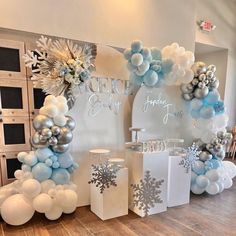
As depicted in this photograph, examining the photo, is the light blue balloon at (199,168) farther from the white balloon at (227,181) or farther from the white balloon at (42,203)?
the white balloon at (42,203)

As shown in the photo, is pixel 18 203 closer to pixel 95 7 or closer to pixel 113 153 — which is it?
pixel 113 153

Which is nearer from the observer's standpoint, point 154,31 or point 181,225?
point 181,225

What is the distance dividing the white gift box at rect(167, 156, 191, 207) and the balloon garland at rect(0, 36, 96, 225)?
1.34 meters

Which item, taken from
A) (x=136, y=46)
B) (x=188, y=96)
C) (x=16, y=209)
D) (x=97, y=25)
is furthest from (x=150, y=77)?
(x=16, y=209)

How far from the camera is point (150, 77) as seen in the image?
284 centimetres

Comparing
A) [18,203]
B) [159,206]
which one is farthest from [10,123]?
[159,206]

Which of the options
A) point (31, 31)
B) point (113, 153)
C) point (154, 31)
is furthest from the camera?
point (154, 31)

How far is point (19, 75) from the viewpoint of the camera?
9.05 feet

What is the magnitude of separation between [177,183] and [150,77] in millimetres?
1542

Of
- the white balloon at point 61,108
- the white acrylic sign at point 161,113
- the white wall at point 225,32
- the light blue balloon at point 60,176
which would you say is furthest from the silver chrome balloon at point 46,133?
the white wall at point 225,32

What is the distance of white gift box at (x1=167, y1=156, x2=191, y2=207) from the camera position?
10.1ft

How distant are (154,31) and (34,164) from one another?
270cm

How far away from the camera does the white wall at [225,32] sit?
498 centimetres

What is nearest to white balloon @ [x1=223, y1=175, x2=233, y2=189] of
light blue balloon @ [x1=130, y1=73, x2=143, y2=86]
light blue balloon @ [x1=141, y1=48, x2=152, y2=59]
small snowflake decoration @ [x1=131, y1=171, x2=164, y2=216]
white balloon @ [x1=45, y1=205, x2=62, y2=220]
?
small snowflake decoration @ [x1=131, y1=171, x2=164, y2=216]
